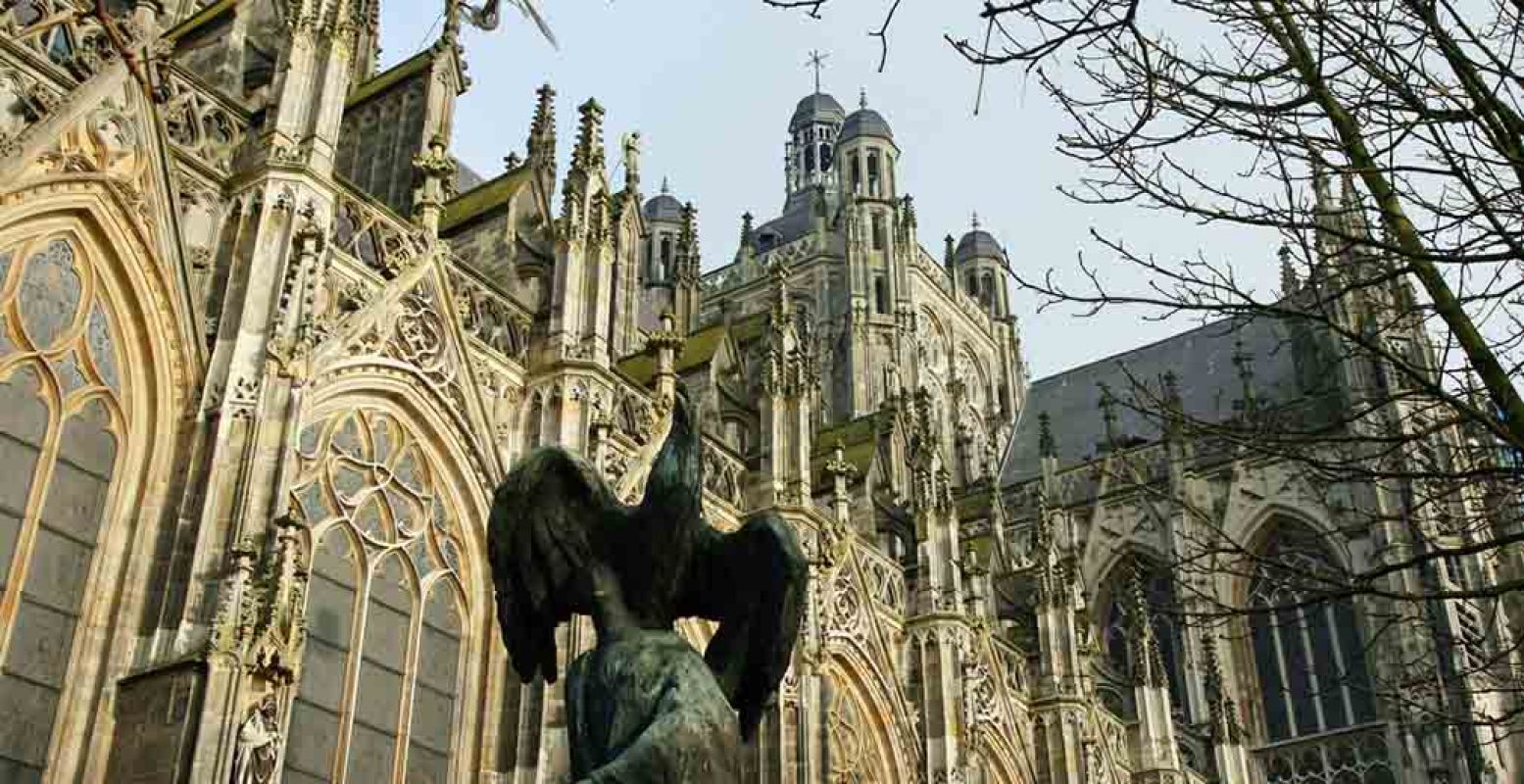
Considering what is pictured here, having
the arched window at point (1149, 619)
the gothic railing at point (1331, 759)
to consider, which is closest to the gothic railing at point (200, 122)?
the arched window at point (1149, 619)

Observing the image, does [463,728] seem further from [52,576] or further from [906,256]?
[906,256]

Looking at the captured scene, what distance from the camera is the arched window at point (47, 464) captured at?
374 inches

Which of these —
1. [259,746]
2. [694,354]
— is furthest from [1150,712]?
[259,746]

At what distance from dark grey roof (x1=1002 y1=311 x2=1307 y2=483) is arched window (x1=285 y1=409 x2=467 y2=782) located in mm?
22334

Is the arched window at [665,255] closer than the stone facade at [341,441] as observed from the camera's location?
No

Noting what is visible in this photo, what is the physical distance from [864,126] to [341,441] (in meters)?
31.6

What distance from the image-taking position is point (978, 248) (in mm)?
46969

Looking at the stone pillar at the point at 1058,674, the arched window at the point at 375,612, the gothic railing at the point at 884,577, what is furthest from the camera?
the stone pillar at the point at 1058,674

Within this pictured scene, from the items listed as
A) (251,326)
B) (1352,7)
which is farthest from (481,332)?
(1352,7)

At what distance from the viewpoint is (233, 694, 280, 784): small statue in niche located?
9.41 metres

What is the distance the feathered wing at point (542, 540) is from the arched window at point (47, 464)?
6172mm

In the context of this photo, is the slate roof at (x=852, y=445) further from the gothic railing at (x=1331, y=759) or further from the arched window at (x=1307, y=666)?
the gothic railing at (x=1331, y=759)

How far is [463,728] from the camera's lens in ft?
41.4

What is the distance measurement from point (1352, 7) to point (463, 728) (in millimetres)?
9080
